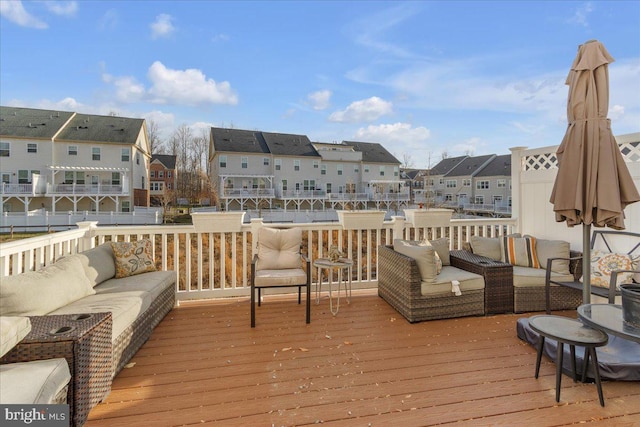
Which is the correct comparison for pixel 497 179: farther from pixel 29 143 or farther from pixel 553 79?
pixel 29 143

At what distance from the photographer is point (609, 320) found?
1886 millimetres

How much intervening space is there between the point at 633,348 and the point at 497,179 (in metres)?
28.7

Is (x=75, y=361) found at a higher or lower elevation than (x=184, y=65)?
lower

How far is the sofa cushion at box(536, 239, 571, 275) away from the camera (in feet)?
11.6

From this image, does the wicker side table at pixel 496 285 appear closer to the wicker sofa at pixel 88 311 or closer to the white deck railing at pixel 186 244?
the white deck railing at pixel 186 244

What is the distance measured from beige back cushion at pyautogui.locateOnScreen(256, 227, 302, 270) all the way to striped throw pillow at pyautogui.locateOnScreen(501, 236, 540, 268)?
8.89 feet

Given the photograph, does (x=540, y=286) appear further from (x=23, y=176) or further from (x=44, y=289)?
(x=23, y=176)

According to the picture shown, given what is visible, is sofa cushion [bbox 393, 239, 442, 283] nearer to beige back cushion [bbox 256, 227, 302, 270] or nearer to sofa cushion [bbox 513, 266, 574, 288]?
sofa cushion [bbox 513, 266, 574, 288]

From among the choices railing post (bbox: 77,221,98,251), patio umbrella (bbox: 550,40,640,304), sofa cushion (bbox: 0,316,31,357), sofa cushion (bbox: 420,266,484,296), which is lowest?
sofa cushion (bbox: 420,266,484,296)

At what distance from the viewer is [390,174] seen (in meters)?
29.3

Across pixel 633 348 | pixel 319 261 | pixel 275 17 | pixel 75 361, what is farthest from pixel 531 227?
pixel 275 17

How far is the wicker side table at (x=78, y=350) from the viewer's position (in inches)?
62.7

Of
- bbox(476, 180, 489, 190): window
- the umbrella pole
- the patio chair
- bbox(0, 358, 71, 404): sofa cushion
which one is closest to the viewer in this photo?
bbox(0, 358, 71, 404): sofa cushion

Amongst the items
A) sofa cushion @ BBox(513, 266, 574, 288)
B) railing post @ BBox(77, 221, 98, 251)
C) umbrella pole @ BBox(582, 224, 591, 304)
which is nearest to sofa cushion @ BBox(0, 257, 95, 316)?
railing post @ BBox(77, 221, 98, 251)
